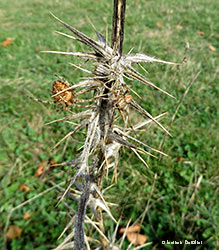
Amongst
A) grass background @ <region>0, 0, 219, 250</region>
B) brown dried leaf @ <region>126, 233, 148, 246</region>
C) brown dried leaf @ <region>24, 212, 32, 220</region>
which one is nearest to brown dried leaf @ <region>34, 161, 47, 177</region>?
grass background @ <region>0, 0, 219, 250</region>

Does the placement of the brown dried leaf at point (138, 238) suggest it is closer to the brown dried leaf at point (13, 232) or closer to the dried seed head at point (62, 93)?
the brown dried leaf at point (13, 232)

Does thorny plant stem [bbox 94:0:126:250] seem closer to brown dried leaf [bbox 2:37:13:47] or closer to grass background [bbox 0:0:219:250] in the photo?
grass background [bbox 0:0:219:250]

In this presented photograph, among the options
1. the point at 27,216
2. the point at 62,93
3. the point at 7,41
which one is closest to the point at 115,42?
the point at 62,93

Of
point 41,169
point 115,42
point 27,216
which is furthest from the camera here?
point 41,169

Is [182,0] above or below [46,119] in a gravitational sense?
above

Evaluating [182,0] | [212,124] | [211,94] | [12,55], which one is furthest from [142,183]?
[182,0]

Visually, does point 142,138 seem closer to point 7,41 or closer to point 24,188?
point 24,188

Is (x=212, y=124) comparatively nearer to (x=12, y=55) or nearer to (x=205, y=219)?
(x=205, y=219)
